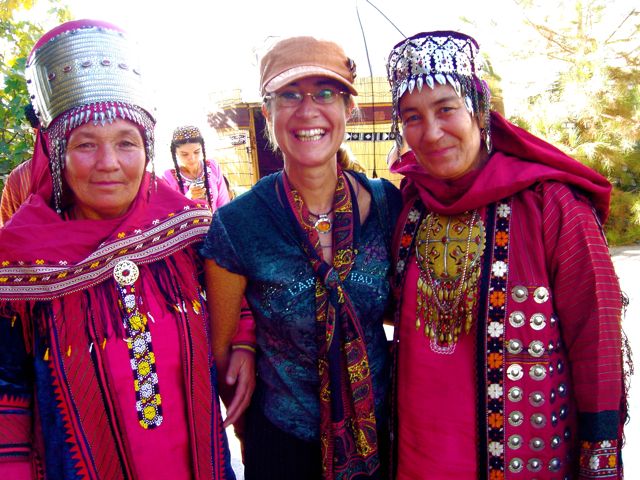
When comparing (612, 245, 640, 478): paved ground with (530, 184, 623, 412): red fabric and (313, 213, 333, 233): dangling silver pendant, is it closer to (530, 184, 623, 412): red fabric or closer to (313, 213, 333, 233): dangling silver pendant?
(530, 184, 623, 412): red fabric

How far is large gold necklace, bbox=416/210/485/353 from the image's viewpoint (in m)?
1.64

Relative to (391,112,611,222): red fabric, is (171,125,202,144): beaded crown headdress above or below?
above

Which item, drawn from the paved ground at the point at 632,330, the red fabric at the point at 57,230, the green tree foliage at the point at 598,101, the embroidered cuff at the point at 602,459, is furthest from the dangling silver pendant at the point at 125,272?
the green tree foliage at the point at 598,101

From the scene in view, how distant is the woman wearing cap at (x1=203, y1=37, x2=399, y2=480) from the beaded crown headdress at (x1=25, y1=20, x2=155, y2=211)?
0.49 meters

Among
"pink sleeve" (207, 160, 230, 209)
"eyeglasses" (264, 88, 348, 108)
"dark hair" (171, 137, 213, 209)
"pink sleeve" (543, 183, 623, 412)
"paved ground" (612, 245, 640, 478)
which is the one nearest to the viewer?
"pink sleeve" (543, 183, 623, 412)

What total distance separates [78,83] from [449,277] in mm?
1407

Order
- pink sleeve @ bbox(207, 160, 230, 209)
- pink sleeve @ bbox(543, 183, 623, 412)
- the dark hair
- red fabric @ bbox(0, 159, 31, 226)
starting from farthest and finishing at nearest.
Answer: pink sleeve @ bbox(207, 160, 230, 209) < the dark hair < red fabric @ bbox(0, 159, 31, 226) < pink sleeve @ bbox(543, 183, 623, 412)

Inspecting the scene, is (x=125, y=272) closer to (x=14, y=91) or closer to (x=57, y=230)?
(x=57, y=230)

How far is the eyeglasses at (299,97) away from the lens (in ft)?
5.94

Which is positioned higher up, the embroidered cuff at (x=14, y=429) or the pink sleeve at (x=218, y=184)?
the pink sleeve at (x=218, y=184)

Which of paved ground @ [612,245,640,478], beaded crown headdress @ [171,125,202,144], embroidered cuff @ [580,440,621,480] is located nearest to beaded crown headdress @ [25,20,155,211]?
embroidered cuff @ [580,440,621,480]

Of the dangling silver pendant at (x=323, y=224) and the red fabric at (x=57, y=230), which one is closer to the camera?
the red fabric at (x=57, y=230)

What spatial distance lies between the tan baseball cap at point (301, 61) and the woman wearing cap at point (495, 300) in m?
0.22

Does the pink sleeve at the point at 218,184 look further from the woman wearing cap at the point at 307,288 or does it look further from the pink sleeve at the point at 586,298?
the pink sleeve at the point at 586,298
